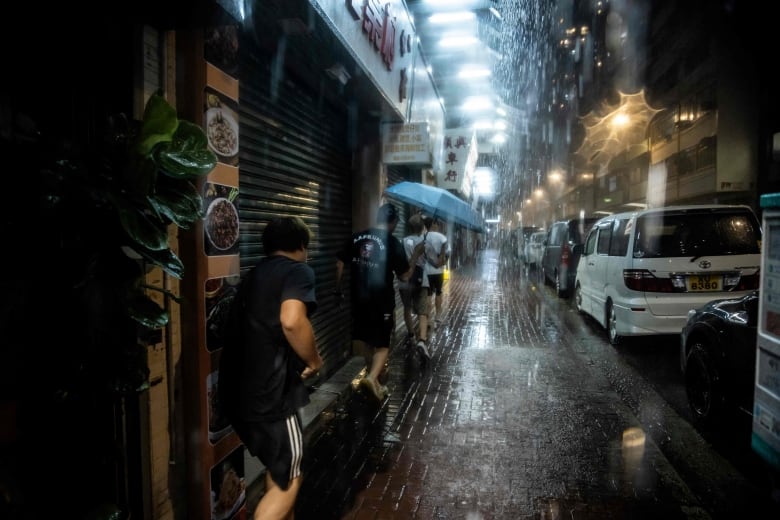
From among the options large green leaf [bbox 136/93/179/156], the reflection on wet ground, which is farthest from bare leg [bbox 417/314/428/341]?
large green leaf [bbox 136/93/179/156]

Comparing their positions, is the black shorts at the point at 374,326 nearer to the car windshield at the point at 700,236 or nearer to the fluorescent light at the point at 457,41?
the car windshield at the point at 700,236

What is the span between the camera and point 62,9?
→ 196cm

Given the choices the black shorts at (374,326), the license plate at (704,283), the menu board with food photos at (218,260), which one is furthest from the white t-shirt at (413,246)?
the menu board with food photos at (218,260)

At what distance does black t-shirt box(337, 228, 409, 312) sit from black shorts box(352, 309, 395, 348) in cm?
5

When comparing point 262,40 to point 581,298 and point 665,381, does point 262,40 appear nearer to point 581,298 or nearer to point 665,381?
point 665,381

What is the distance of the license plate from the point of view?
20.3ft

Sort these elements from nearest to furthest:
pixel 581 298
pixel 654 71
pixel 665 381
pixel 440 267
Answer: pixel 665 381
pixel 440 267
pixel 581 298
pixel 654 71

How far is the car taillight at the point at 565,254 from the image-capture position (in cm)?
1288

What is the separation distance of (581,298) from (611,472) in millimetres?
6840

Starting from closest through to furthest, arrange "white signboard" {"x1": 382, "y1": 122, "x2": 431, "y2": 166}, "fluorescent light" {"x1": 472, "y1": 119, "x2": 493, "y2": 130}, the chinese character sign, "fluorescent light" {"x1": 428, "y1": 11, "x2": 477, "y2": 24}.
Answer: "white signboard" {"x1": 382, "y1": 122, "x2": 431, "y2": 166}, "fluorescent light" {"x1": 428, "y1": 11, "x2": 477, "y2": 24}, the chinese character sign, "fluorescent light" {"x1": 472, "y1": 119, "x2": 493, "y2": 130}

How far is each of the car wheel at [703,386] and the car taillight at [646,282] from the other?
1959mm

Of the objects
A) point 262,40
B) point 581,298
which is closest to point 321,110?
point 262,40

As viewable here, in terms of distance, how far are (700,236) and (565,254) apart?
270 inches

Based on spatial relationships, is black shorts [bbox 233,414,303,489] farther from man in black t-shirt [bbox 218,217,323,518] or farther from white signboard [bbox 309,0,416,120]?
white signboard [bbox 309,0,416,120]
